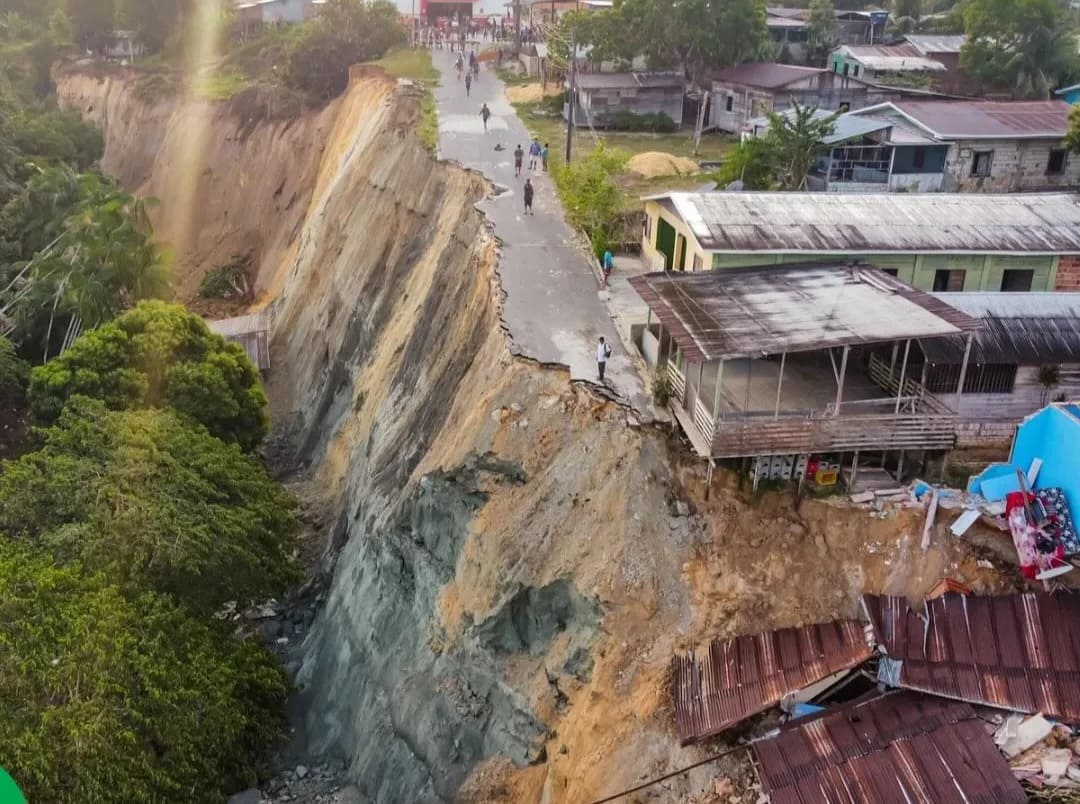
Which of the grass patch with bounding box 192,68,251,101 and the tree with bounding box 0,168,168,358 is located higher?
the grass patch with bounding box 192,68,251,101

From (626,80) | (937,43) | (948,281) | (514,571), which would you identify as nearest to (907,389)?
(948,281)

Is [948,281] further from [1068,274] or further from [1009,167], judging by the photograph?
[1009,167]

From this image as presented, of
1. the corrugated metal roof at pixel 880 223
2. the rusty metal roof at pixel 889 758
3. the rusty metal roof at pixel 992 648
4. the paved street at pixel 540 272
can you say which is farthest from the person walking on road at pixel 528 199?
the rusty metal roof at pixel 889 758

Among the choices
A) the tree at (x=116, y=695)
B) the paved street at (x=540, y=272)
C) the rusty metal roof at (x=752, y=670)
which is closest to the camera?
the rusty metal roof at (x=752, y=670)

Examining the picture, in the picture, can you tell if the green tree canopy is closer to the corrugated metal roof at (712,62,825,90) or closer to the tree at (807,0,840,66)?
the corrugated metal roof at (712,62,825,90)

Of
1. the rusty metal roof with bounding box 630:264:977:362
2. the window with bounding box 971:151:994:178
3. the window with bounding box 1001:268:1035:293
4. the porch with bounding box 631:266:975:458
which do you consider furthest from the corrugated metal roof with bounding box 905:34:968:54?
the porch with bounding box 631:266:975:458

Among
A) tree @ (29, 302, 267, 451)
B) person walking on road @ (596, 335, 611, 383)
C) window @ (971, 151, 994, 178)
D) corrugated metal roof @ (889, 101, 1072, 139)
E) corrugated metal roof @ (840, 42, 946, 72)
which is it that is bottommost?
tree @ (29, 302, 267, 451)

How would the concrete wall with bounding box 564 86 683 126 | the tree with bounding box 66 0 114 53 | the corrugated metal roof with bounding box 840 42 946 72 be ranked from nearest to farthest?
the concrete wall with bounding box 564 86 683 126, the corrugated metal roof with bounding box 840 42 946 72, the tree with bounding box 66 0 114 53

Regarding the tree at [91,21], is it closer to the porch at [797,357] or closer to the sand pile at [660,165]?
the sand pile at [660,165]

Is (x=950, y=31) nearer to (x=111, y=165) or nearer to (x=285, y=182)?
(x=285, y=182)
